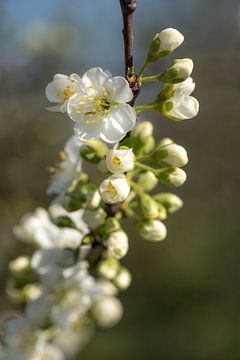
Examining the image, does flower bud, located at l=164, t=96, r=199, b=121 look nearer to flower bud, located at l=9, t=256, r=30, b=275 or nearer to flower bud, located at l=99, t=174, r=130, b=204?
flower bud, located at l=99, t=174, r=130, b=204

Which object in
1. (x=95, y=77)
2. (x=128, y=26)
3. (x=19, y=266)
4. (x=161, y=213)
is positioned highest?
(x=128, y=26)

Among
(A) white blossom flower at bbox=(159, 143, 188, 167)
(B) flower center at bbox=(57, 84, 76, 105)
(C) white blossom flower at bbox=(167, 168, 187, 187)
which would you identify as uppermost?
(B) flower center at bbox=(57, 84, 76, 105)

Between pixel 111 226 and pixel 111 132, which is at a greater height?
pixel 111 132

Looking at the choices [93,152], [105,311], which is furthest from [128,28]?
[105,311]

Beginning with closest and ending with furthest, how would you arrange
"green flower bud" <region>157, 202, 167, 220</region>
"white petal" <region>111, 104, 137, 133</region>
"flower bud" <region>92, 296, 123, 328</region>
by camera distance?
"white petal" <region>111, 104, 137, 133</region> → "green flower bud" <region>157, 202, 167, 220</region> → "flower bud" <region>92, 296, 123, 328</region>

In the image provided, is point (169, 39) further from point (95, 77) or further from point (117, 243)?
point (117, 243)

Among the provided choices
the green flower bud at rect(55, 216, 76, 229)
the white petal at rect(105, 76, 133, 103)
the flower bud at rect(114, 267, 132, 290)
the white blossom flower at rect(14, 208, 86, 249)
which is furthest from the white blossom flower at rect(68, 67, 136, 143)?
the flower bud at rect(114, 267, 132, 290)

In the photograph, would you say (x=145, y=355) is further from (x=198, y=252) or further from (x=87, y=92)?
(x=87, y=92)
